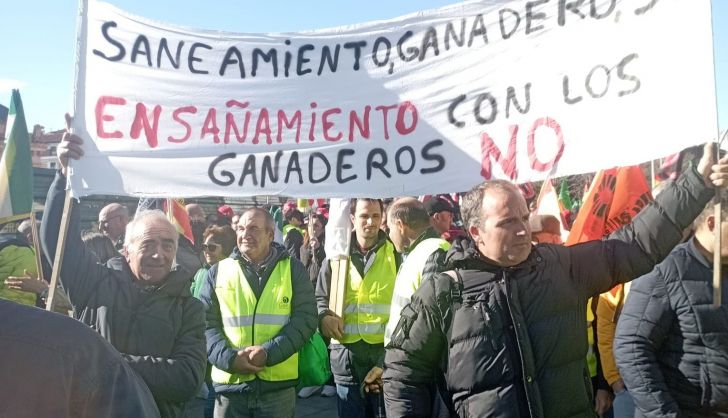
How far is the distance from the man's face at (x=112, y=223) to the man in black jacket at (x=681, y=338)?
175 inches

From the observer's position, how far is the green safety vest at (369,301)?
4.05 m

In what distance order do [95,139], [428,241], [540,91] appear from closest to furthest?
1. [540,91]
2. [95,139]
3. [428,241]

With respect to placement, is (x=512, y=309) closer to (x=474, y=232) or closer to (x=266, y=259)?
(x=474, y=232)

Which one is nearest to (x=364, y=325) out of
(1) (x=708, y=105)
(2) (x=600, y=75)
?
(2) (x=600, y=75)

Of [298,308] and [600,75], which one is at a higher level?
[600,75]

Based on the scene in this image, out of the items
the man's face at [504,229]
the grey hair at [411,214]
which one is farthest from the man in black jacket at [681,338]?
the grey hair at [411,214]

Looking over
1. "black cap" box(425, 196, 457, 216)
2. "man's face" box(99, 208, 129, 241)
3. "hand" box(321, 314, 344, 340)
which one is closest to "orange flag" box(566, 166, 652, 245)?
"black cap" box(425, 196, 457, 216)

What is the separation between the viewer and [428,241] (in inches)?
142

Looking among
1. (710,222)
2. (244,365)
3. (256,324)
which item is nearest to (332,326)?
(256,324)

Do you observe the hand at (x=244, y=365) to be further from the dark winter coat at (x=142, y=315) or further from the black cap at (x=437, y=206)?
the black cap at (x=437, y=206)

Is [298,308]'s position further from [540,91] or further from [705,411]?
[705,411]

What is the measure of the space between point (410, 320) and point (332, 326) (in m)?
1.83

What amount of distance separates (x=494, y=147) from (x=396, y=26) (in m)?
0.90

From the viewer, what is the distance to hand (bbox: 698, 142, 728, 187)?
2.29 meters
